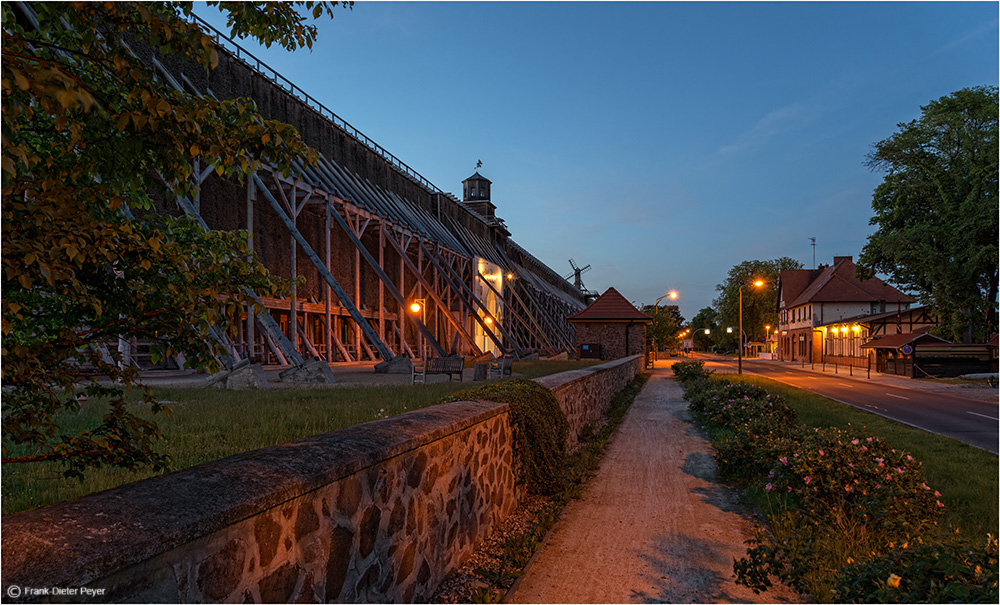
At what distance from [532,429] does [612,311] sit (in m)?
28.4

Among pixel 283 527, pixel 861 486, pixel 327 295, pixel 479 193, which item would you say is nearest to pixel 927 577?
pixel 861 486

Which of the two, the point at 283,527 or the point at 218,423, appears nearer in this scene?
the point at 283,527

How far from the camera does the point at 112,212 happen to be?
256cm

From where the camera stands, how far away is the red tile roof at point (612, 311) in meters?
33.2

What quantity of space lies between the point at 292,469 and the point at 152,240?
1.14m

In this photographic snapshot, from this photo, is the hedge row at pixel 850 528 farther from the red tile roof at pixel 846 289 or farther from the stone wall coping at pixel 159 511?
the red tile roof at pixel 846 289

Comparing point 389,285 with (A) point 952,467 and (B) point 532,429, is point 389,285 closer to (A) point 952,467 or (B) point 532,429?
(B) point 532,429

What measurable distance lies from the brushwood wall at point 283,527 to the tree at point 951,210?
32.6 m

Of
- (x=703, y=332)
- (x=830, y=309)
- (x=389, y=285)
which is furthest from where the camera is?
(x=703, y=332)

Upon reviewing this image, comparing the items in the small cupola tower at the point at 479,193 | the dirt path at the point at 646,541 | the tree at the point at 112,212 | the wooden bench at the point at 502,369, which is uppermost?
the small cupola tower at the point at 479,193

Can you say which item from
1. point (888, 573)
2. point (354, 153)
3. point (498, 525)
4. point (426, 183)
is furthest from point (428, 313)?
point (888, 573)

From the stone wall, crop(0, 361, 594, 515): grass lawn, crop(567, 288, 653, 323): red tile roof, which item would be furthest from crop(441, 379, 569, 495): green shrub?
crop(567, 288, 653, 323): red tile roof

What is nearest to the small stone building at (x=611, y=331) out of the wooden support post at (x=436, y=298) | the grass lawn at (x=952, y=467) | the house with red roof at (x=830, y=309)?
the wooden support post at (x=436, y=298)

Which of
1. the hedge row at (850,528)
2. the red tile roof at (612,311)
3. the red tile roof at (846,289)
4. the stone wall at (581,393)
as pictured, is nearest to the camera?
the hedge row at (850,528)
